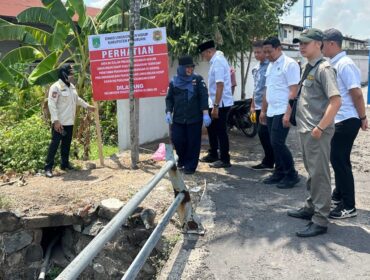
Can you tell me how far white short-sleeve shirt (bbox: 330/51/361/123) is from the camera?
15.1 ft

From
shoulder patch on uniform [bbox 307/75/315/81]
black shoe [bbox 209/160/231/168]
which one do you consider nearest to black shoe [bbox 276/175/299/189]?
black shoe [bbox 209/160/231/168]

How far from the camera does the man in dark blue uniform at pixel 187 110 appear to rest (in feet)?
21.6

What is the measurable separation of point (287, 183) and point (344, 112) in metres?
1.70

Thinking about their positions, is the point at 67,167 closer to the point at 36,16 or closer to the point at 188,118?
the point at 188,118

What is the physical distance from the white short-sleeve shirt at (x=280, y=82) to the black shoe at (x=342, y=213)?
1537 mm

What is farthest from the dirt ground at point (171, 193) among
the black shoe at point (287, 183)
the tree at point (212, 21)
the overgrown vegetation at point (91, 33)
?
the tree at point (212, 21)

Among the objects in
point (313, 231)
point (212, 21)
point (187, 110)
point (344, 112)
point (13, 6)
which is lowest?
point (313, 231)

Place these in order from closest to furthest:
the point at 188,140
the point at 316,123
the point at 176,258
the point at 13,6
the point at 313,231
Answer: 1. the point at 176,258
2. the point at 316,123
3. the point at 313,231
4. the point at 188,140
5. the point at 13,6

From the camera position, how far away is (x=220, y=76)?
6.89 m

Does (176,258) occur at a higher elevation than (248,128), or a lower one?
lower

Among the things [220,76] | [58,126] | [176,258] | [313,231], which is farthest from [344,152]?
[58,126]

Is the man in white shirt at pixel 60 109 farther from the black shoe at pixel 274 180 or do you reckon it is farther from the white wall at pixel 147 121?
the black shoe at pixel 274 180

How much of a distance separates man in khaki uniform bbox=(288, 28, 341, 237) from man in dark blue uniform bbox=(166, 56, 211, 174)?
2388mm

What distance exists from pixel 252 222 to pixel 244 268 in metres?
1.10
